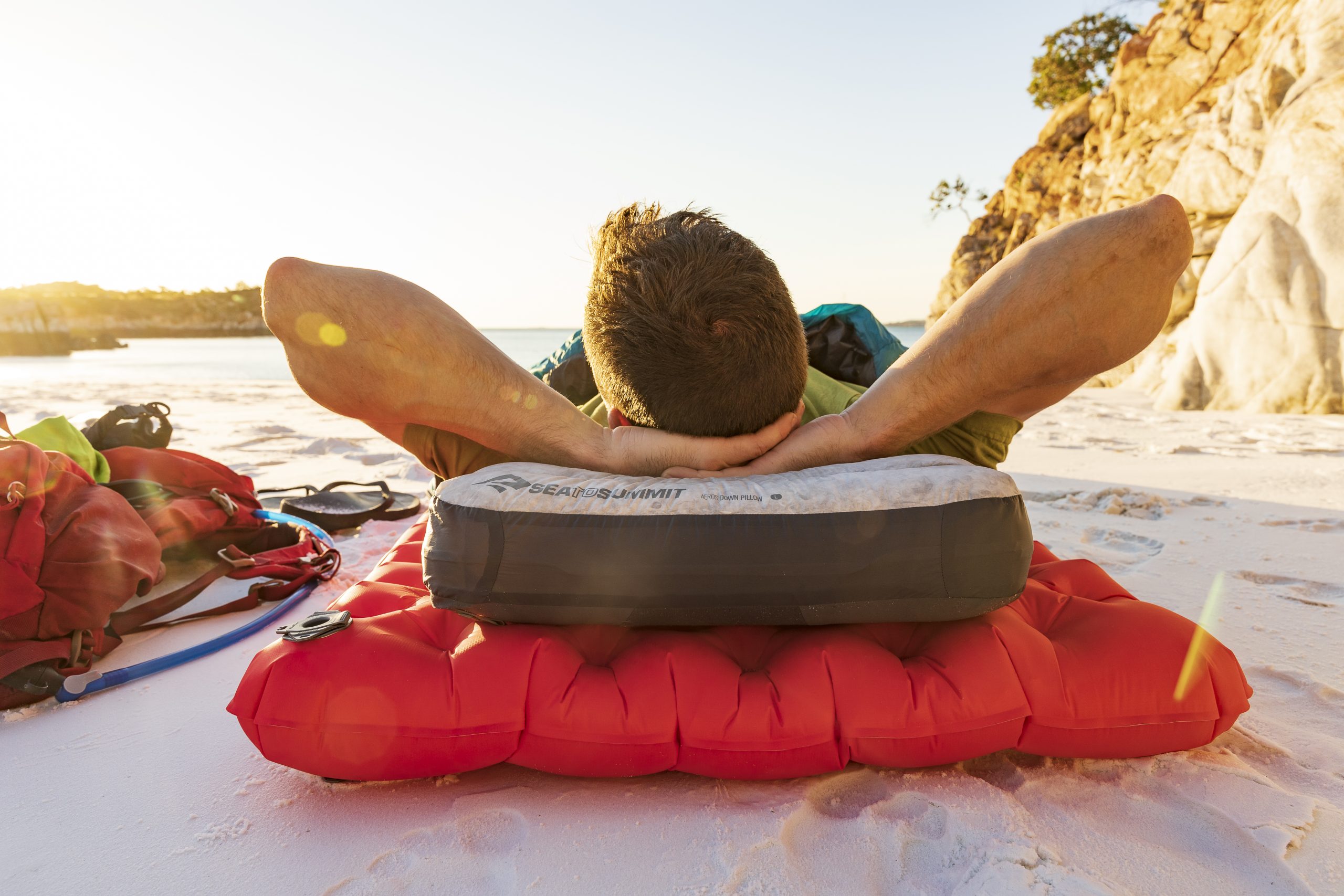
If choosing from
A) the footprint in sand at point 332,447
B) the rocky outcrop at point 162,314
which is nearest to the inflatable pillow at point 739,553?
the footprint in sand at point 332,447

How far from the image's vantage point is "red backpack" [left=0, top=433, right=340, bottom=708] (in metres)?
1.51

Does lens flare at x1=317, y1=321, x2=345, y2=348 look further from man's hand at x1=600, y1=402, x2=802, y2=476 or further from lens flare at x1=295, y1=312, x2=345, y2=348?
man's hand at x1=600, y1=402, x2=802, y2=476

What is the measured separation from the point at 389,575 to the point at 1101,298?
166 cm

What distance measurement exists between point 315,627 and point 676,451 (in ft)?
2.47

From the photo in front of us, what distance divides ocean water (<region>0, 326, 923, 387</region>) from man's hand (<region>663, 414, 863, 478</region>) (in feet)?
6.21

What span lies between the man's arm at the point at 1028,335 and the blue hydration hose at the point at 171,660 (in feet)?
4.16

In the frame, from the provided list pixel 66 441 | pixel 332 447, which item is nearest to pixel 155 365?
pixel 332 447

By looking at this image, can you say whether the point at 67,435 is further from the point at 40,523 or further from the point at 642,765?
the point at 642,765

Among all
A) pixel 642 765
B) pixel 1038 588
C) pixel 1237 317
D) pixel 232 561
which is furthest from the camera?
pixel 1237 317

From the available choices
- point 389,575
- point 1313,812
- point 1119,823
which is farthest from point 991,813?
point 389,575

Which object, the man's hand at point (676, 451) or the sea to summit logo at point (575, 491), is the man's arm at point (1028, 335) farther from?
the sea to summit logo at point (575, 491)

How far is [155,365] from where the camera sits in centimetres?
1516

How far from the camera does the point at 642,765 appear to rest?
45.7 inches

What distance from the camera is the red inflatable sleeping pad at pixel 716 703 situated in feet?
3.73
